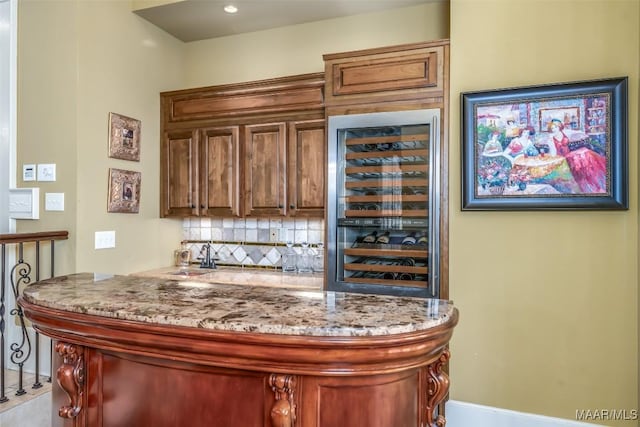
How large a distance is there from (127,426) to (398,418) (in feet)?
2.58

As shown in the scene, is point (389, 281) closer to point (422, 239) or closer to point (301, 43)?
point (422, 239)

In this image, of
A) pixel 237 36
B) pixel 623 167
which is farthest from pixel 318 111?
pixel 623 167

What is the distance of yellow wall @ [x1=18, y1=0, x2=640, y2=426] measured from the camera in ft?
7.34

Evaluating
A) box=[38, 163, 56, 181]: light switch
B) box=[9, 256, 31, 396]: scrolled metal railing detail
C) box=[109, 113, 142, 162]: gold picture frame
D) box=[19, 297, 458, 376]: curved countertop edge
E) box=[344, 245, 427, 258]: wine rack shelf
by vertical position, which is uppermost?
box=[109, 113, 142, 162]: gold picture frame

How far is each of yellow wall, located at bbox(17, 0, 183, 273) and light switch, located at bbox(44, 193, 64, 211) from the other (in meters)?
0.04

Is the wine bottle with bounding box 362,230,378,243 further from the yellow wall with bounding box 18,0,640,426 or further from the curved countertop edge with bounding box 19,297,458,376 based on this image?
the curved countertop edge with bounding box 19,297,458,376

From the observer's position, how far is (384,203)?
273cm

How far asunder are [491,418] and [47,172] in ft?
11.4

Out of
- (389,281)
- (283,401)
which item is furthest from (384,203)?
(283,401)

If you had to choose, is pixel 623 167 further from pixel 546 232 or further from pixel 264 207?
pixel 264 207

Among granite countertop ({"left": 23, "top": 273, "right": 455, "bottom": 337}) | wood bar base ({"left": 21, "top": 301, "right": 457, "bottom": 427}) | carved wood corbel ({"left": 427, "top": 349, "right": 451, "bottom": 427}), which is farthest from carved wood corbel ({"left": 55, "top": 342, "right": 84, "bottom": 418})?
carved wood corbel ({"left": 427, "top": 349, "right": 451, "bottom": 427})

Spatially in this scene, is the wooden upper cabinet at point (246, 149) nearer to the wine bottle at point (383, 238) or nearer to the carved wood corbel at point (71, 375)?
the wine bottle at point (383, 238)

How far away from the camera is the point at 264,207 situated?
3340 millimetres

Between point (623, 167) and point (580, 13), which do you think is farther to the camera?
point (580, 13)
